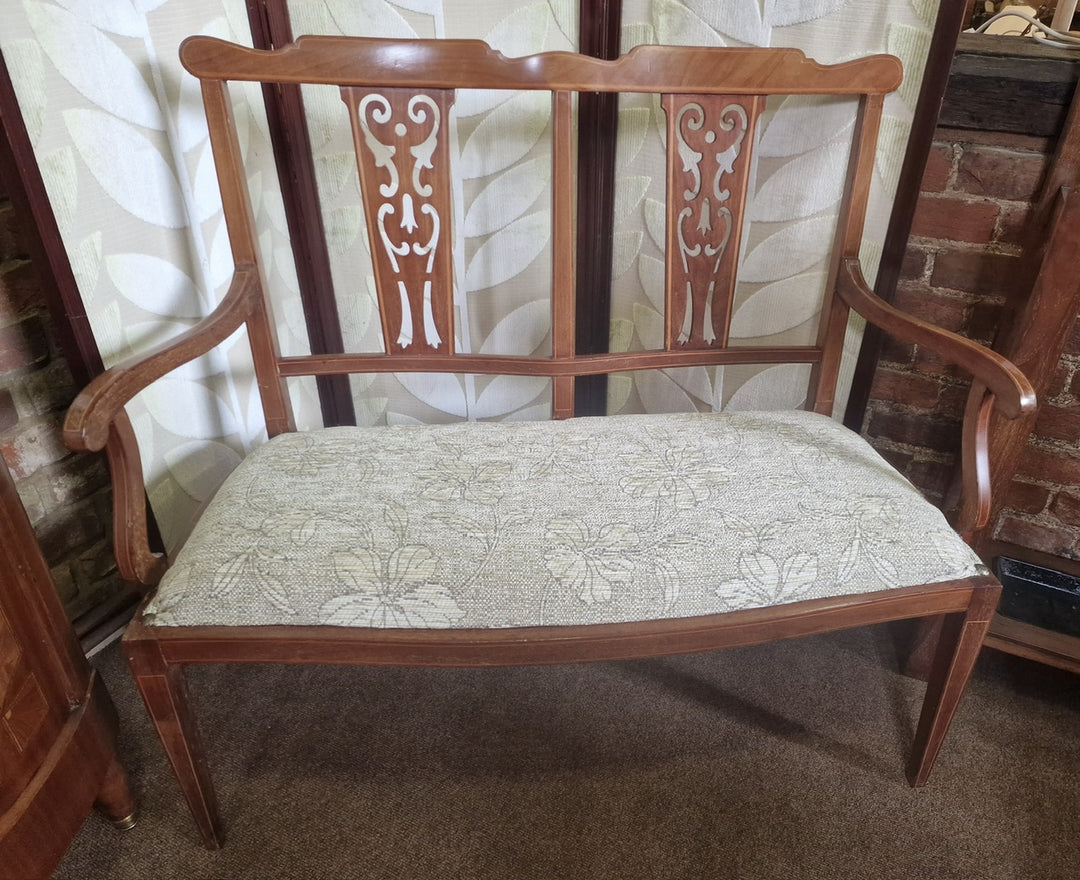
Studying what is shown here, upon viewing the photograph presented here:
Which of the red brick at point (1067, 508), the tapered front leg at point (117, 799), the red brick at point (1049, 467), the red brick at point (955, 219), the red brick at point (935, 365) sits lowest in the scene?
the tapered front leg at point (117, 799)

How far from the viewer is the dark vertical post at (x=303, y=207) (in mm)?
1233

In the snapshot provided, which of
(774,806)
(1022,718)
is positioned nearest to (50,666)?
(774,806)

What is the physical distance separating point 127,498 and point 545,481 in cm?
50

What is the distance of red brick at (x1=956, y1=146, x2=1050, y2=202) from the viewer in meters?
1.09

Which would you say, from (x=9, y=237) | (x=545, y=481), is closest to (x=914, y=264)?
(x=545, y=481)

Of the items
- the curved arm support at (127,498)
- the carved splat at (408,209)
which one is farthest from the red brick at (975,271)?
the curved arm support at (127,498)

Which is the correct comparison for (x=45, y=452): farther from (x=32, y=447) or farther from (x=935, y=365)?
(x=935, y=365)

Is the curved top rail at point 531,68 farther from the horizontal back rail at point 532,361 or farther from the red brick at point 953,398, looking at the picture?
the red brick at point 953,398

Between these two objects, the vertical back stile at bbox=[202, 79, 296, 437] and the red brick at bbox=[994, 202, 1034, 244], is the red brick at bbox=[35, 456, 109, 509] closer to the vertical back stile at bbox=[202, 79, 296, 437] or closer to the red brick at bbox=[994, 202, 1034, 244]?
the vertical back stile at bbox=[202, 79, 296, 437]

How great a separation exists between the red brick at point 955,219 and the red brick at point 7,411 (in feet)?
4.58

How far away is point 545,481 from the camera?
1.00m

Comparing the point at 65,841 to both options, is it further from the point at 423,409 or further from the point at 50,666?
the point at 423,409

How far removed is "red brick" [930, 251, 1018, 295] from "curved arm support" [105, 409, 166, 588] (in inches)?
46.7

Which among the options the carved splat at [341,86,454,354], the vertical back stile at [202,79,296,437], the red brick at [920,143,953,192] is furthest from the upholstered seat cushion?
the red brick at [920,143,953,192]
